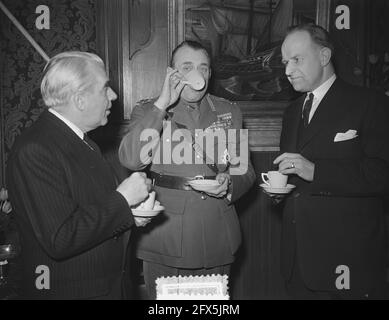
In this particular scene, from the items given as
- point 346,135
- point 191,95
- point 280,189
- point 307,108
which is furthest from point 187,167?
point 346,135

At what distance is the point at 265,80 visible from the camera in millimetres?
3527

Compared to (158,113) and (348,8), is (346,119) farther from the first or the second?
(348,8)

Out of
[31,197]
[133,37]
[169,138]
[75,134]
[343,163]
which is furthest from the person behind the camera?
[133,37]

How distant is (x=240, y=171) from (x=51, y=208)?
1.18m

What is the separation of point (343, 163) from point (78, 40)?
2321 millimetres

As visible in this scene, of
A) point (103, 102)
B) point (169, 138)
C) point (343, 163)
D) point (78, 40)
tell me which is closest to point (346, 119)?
point (343, 163)

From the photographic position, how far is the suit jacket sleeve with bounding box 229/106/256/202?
228 cm

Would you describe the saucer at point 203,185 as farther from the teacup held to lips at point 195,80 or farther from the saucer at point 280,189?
the teacup held to lips at point 195,80

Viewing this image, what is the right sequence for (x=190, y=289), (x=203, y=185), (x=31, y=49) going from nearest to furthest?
1. (x=190, y=289)
2. (x=203, y=185)
3. (x=31, y=49)

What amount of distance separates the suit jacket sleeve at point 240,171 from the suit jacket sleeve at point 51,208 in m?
0.93

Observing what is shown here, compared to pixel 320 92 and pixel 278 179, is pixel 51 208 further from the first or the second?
pixel 320 92

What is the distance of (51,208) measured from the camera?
144 cm

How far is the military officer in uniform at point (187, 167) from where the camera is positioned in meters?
2.22

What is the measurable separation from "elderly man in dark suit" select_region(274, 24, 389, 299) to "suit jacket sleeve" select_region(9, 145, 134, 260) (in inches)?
42.3
